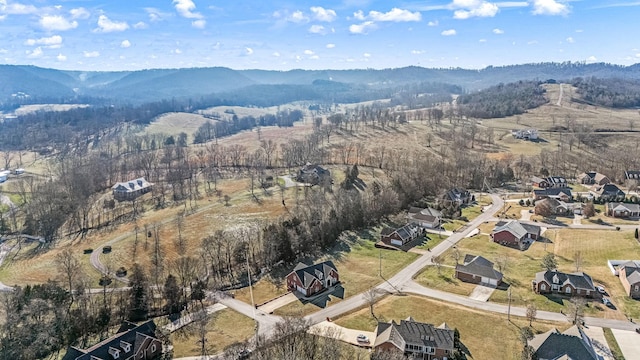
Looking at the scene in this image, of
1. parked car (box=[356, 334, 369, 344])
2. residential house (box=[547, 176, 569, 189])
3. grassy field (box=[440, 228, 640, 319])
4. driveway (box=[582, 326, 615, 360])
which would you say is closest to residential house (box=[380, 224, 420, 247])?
grassy field (box=[440, 228, 640, 319])

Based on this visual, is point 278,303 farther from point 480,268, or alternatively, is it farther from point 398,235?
point 398,235

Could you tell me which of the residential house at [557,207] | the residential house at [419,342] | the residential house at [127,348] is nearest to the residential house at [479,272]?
the residential house at [419,342]

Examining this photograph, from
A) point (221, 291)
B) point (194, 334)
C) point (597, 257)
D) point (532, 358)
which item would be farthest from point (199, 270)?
point (597, 257)

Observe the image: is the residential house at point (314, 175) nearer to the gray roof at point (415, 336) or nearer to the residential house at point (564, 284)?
the residential house at point (564, 284)

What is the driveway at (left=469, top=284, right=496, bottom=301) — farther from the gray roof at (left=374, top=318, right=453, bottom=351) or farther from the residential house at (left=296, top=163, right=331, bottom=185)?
the residential house at (left=296, top=163, right=331, bottom=185)

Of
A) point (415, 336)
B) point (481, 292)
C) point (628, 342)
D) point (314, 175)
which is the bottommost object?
point (481, 292)

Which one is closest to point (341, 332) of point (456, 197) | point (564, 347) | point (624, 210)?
point (564, 347)
